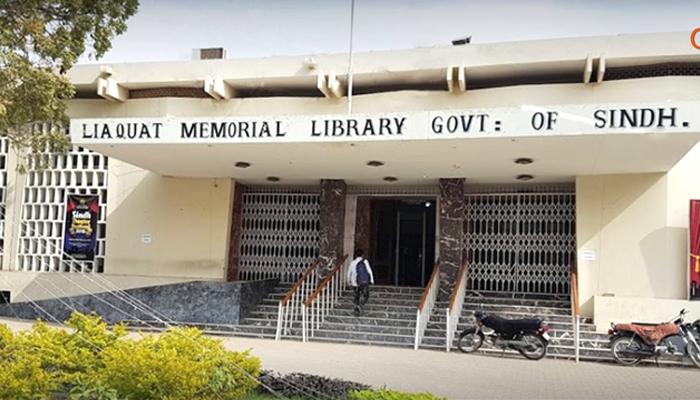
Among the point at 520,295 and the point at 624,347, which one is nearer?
the point at 624,347

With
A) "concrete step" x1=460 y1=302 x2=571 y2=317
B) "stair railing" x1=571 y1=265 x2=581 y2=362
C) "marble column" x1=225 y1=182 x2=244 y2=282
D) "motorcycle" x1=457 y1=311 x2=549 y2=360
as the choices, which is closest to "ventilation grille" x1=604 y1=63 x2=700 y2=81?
"stair railing" x1=571 y1=265 x2=581 y2=362

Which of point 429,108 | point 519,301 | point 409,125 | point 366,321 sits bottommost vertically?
point 366,321

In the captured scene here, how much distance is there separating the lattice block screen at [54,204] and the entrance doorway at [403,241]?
6448 millimetres

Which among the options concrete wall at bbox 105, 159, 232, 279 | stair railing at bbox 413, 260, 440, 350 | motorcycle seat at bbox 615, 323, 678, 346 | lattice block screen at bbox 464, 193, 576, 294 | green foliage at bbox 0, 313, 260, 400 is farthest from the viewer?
concrete wall at bbox 105, 159, 232, 279

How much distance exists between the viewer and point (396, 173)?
1350cm

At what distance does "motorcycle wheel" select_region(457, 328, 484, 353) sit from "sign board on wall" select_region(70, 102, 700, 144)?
11.5 feet

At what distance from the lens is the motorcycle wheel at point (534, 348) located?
1098 cm

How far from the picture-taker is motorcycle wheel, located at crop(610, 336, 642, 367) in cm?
1057

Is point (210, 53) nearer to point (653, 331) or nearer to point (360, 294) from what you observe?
point (360, 294)

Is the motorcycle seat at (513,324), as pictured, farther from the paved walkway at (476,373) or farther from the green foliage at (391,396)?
the green foliage at (391,396)

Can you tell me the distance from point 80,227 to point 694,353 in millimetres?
12953

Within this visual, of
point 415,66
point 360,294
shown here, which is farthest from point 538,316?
point 415,66

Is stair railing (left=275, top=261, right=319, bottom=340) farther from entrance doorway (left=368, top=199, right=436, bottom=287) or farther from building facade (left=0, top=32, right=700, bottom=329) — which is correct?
entrance doorway (left=368, top=199, right=436, bottom=287)

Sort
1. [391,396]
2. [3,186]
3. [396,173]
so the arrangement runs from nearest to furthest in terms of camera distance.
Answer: [391,396], [396,173], [3,186]
